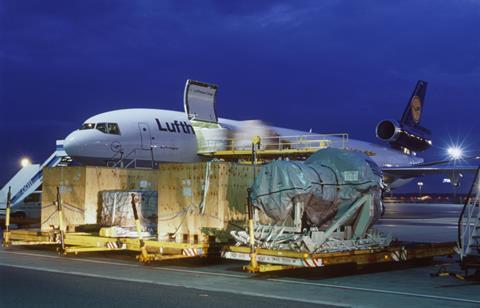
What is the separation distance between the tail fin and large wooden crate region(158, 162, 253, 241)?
91.0ft

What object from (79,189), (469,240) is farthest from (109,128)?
(469,240)

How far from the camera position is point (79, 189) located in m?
15.8

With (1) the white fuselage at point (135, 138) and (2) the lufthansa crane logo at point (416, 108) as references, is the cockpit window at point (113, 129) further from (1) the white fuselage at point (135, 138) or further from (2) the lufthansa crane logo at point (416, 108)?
(2) the lufthansa crane logo at point (416, 108)

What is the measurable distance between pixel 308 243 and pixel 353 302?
2118 mm

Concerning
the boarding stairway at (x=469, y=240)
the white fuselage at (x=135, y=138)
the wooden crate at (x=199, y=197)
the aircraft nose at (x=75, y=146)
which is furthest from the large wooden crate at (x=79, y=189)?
the boarding stairway at (x=469, y=240)

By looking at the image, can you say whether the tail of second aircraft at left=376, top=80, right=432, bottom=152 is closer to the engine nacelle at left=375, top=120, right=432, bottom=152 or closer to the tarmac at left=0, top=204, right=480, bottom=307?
the engine nacelle at left=375, top=120, right=432, bottom=152

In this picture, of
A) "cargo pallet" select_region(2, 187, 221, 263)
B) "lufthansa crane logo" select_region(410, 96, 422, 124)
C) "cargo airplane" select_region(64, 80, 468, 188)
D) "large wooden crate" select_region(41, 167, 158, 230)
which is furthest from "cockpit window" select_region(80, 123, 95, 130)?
"lufthansa crane logo" select_region(410, 96, 422, 124)

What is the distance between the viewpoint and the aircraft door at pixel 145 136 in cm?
2430

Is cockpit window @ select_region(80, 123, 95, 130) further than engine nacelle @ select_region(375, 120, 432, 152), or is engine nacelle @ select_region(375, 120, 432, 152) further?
engine nacelle @ select_region(375, 120, 432, 152)

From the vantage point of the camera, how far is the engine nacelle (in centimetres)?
3625

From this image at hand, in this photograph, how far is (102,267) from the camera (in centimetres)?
1213

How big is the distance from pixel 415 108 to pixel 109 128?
24919 mm

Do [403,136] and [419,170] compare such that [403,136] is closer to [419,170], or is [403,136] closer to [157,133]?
[419,170]

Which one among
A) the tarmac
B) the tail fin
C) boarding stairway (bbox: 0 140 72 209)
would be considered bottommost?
the tarmac
